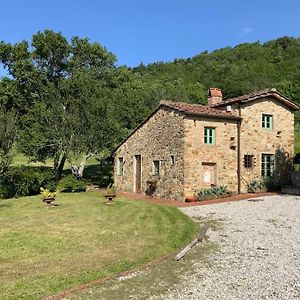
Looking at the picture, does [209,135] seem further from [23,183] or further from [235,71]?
[235,71]

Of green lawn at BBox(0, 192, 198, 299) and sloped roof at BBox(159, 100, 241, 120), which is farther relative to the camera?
sloped roof at BBox(159, 100, 241, 120)

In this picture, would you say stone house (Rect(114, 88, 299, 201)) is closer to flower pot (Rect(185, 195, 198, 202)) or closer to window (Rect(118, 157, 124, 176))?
flower pot (Rect(185, 195, 198, 202))

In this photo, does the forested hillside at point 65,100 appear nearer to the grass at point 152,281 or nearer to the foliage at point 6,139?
the foliage at point 6,139

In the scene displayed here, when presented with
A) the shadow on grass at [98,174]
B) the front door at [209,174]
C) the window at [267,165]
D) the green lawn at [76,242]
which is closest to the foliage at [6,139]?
the green lawn at [76,242]

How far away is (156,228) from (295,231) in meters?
4.70

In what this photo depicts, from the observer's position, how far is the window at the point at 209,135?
22.2m

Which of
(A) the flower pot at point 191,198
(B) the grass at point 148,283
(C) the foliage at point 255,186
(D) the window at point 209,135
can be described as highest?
(D) the window at point 209,135

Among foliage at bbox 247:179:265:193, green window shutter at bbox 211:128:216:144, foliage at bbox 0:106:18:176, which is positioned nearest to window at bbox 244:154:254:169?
foliage at bbox 247:179:265:193

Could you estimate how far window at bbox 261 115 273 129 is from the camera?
2459 cm

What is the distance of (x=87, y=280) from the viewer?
24.4 ft

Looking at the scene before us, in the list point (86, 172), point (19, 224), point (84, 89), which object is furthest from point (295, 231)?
point (86, 172)

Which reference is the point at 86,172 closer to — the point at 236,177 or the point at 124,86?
the point at 124,86

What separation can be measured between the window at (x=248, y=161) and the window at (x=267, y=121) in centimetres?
243

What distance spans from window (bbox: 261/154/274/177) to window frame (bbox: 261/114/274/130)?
1924 millimetres
